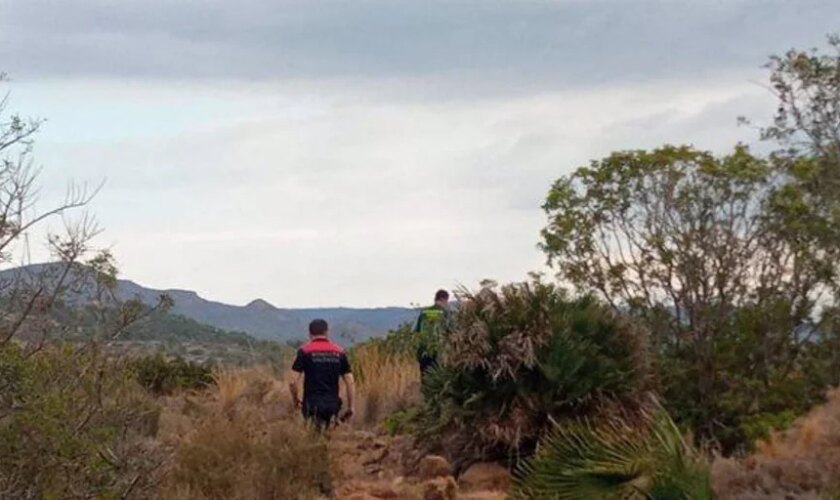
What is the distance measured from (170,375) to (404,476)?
10901mm

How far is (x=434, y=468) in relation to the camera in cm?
1560

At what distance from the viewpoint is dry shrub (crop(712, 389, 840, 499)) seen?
10828mm

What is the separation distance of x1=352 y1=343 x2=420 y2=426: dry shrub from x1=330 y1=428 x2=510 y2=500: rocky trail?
347cm

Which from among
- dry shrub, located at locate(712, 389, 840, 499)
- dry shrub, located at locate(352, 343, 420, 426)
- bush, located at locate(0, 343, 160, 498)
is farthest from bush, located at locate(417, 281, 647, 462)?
bush, located at locate(0, 343, 160, 498)

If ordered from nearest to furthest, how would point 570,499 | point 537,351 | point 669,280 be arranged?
point 570,499 < point 537,351 < point 669,280

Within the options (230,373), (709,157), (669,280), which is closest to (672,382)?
(669,280)

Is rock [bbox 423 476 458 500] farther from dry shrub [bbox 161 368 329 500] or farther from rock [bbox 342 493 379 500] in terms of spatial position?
dry shrub [bbox 161 368 329 500]

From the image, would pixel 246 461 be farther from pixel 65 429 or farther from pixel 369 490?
pixel 65 429

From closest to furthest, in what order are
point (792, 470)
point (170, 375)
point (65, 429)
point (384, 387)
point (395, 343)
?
point (65, 429) → point (792, 470) → point (384, 387) → point (395, 343) → point (170, 375)

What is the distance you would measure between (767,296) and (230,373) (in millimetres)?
10230

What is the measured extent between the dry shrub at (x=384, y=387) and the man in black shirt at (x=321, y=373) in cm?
430

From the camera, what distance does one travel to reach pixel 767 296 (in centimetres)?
1794

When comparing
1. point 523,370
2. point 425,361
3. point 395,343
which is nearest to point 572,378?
point 523,370

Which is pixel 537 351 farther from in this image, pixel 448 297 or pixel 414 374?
pixel 414 374
